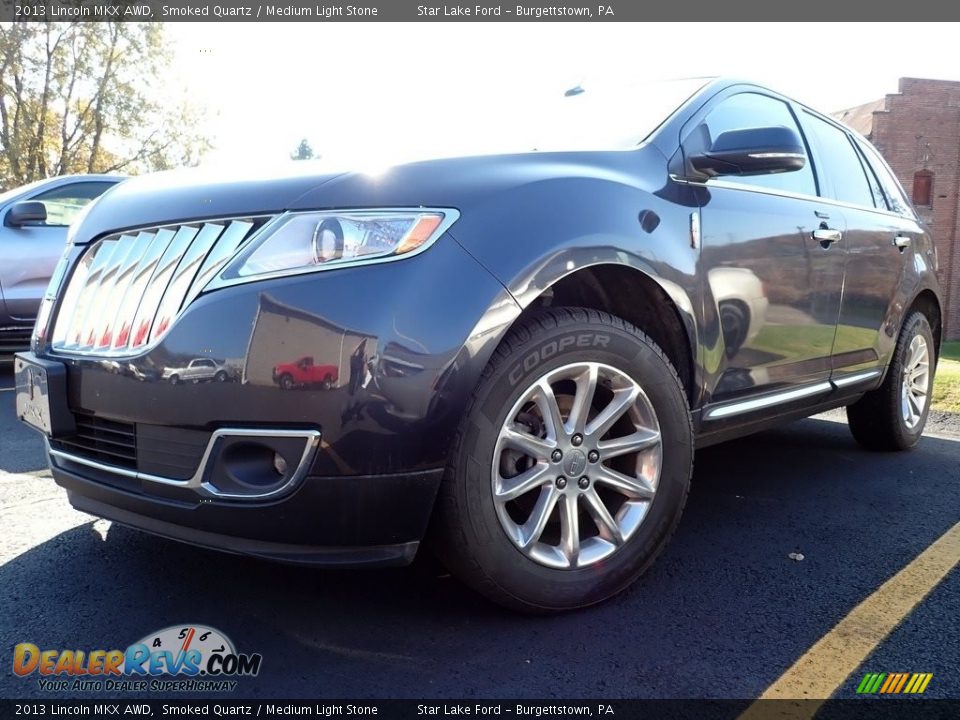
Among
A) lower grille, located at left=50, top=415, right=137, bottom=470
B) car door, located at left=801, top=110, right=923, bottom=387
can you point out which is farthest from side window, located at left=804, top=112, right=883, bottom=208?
lower grille, located at left=50, top=415, right=137, bottom=470

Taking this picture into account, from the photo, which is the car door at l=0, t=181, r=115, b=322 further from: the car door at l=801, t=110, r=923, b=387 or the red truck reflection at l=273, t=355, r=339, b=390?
the car door at l=801, t=110, r=923, b=387

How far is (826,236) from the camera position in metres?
3.20

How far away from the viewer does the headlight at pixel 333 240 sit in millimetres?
1827

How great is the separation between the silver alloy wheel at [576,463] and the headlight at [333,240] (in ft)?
1.67

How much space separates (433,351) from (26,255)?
5.42 m

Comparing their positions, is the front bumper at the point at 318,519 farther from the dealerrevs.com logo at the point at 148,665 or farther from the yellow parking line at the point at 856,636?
the yellow parking line at the point at 856,636

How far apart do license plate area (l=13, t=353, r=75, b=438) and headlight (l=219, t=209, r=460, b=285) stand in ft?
1.93

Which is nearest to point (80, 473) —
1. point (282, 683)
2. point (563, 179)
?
point (282, 683)

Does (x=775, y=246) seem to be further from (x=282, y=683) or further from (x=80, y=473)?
(x=80, y=473)

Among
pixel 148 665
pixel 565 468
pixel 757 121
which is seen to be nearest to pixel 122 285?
pixel 148 665

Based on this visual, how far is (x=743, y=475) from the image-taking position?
379 centimetres

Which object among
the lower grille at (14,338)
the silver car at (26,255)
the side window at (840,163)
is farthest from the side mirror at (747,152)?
the lower grille at (14,338)

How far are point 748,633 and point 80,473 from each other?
1.86m

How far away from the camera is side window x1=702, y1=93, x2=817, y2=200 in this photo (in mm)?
2863
